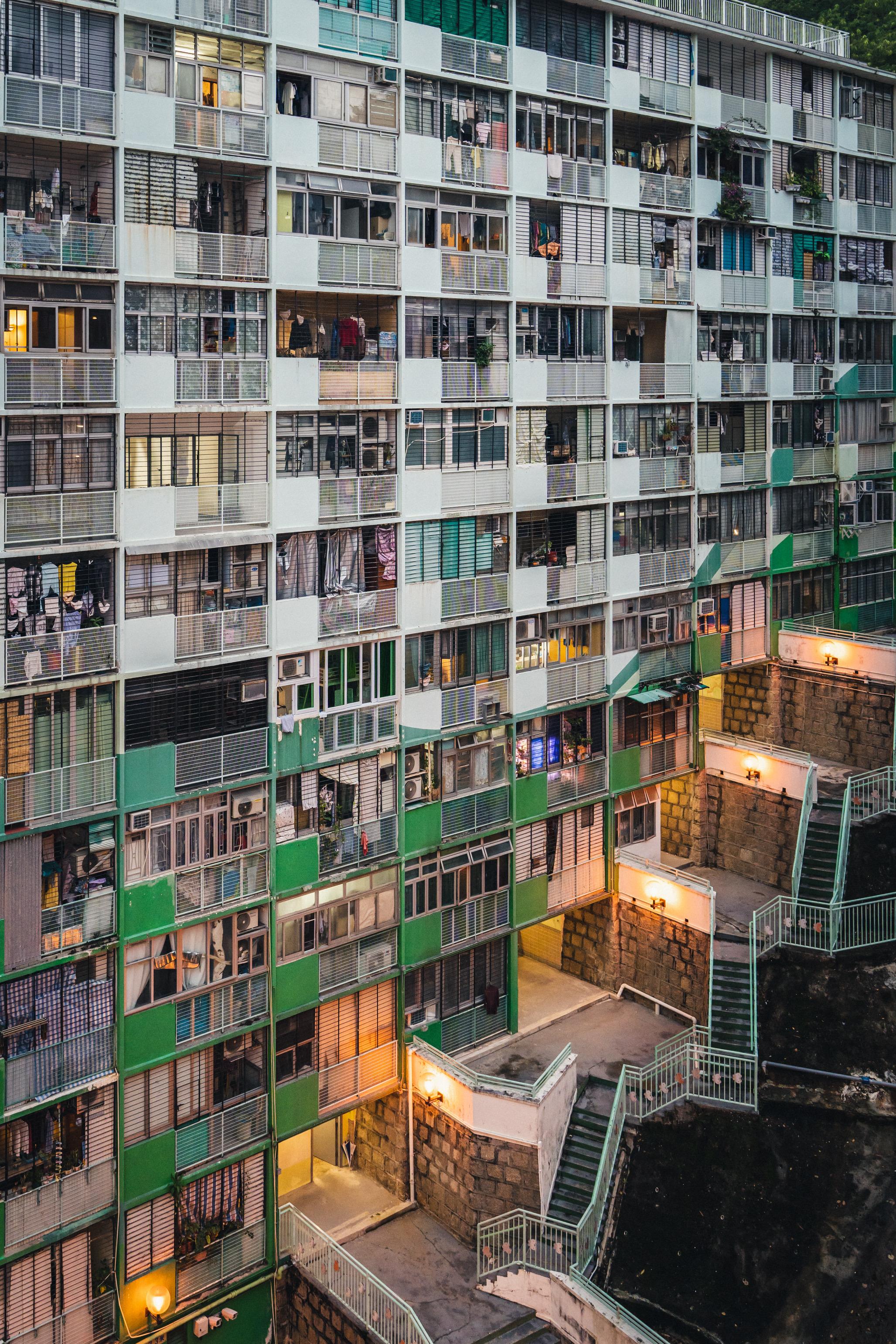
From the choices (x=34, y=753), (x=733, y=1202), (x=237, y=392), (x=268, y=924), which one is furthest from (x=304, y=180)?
(x=733, y=1202)

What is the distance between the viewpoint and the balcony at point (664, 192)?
29.6 m

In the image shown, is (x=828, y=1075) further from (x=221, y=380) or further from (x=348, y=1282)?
(x=221, y=380)

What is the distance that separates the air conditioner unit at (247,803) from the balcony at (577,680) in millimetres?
7469

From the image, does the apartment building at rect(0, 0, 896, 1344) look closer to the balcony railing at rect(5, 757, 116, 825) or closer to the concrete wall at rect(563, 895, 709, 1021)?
the balcony railing at rect(5, 757, 116, 825)

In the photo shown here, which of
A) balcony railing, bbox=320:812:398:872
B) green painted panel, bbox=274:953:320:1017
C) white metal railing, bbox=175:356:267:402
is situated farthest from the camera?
balcony railing, bbox=320:812:398:872

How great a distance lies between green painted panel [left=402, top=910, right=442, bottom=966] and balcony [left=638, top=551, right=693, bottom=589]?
9.15m

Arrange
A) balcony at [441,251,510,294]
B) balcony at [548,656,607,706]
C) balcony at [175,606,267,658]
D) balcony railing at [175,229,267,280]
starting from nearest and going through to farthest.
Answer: balcony railing at [175,229,267,280]
balcony at [175,606,267,658]
balcony at [441,251,510,294]
balcony at [548,656,607,706]

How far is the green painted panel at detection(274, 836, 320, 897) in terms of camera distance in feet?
80.2

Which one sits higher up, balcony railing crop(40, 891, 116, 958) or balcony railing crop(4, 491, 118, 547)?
balcony railing crop(4, 491, 118, 547)

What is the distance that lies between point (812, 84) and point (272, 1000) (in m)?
25.5

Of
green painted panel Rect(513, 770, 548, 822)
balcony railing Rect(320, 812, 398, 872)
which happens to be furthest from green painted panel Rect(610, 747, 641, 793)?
balcony railing Rect(320, 812, 398, 872)

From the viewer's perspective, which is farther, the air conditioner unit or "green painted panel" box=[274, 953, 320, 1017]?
"green painted panel" box=[274, 953, 320, 1017]

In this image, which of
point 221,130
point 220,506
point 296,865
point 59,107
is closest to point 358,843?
point 296,865

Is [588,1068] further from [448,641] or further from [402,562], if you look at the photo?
[402,562]
